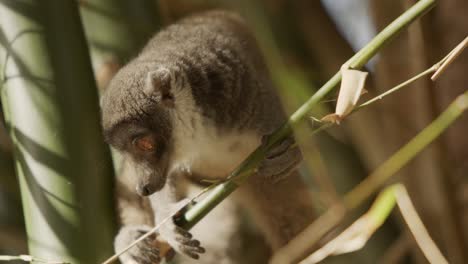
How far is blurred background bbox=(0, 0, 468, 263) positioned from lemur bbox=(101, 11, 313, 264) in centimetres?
9

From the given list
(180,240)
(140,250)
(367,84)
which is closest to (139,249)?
(140,250)

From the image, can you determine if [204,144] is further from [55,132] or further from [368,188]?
[368,188]

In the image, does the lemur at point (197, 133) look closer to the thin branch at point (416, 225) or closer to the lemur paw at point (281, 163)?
the lemur paw at point (281, 163)

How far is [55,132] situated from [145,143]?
0.40 meters

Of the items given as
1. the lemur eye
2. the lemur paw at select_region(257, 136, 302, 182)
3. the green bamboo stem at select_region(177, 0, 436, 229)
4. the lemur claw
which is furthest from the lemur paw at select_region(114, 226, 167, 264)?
the green bamboo stem at select_region(177, 0, 436, 229)

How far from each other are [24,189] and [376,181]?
2.88 ft

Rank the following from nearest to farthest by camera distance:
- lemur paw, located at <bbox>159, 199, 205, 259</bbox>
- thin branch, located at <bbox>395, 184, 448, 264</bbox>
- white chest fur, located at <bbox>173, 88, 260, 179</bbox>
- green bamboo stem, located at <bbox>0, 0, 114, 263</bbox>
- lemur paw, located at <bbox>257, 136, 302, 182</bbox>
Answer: thin branch, located at <bbox>395, 184, 448, 264</bbox>
green bamboo stem, located at <bbox>0, 0, 114, 263</bbox>
lemur paw, located at <bbox>159, 199, 205, 259</bbox>
lemur paw, located at <bbox>257, 136, 302, 182</bbox>
white chest fur, located at <bbox>173, 88, 260, 179</bbox>

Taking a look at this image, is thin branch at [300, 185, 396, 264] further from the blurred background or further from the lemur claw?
the lemur claw

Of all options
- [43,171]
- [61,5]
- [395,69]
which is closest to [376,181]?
[43,171]

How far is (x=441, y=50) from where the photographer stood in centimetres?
272

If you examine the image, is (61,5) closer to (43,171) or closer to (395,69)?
(43,171)

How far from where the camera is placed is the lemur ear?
Result: 1832 millimetres

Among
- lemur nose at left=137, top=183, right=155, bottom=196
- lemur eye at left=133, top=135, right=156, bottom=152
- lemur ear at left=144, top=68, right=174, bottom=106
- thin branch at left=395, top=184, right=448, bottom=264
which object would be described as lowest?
thin branch at left=395, top=184, right=448, bottom=264

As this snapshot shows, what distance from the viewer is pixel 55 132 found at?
1.45m
